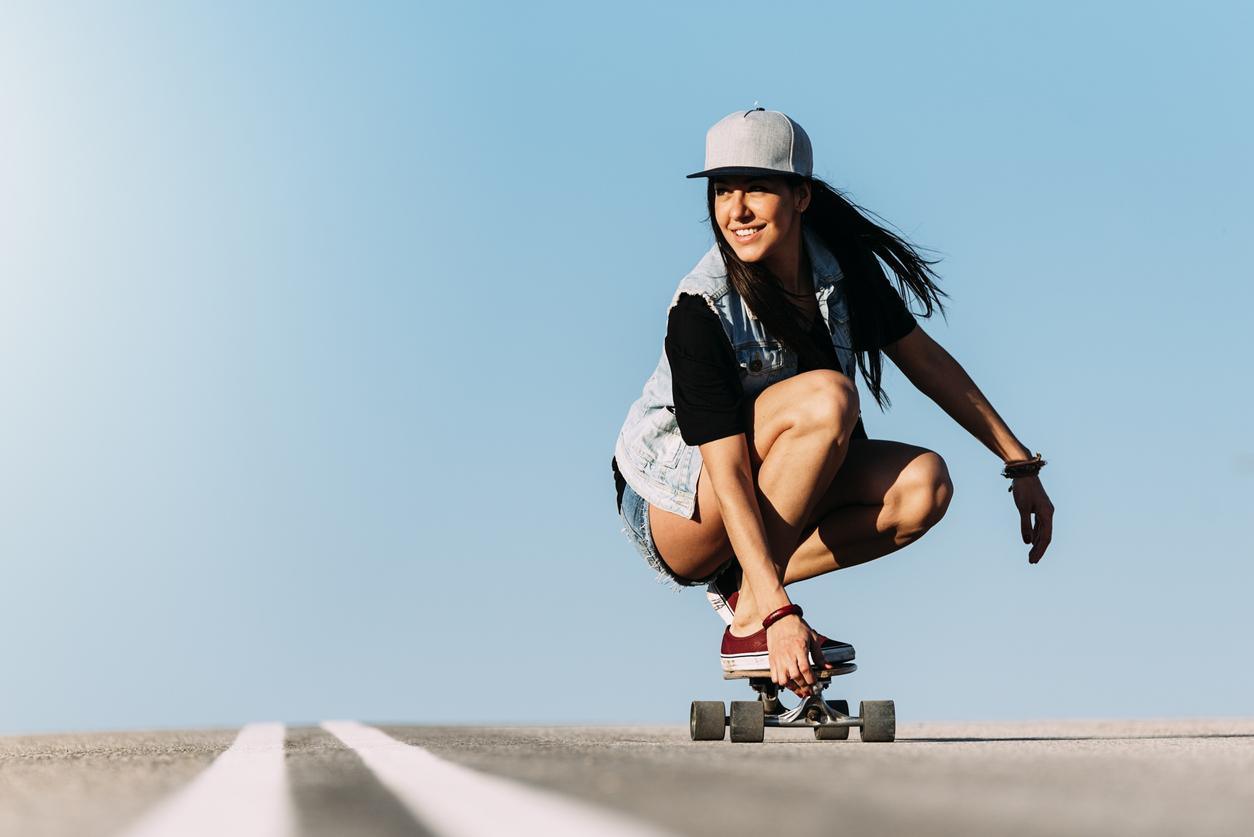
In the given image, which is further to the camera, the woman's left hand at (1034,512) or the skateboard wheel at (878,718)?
the woman's left hand at (1034,512)

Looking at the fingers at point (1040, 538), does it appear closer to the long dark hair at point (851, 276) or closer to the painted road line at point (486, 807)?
the long dark hair at point (851, 276)

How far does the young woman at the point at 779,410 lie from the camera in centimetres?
422

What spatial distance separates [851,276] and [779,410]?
Result: 2.15 feet

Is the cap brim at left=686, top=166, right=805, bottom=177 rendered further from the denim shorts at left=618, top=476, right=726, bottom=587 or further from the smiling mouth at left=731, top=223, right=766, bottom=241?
the denim shorts at left=618, top=476, right=726, bottom=587

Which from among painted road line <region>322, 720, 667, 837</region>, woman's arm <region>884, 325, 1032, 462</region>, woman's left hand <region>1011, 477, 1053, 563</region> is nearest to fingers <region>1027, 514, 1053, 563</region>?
woman's left hand <region>1011, 477, 1053, 563</region>

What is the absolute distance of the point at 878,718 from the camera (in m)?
3.99

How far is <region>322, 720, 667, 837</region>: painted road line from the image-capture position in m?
1.65

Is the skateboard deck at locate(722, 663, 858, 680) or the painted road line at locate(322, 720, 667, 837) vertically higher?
the skateboard deck at locate(722, 663, 858, 680)

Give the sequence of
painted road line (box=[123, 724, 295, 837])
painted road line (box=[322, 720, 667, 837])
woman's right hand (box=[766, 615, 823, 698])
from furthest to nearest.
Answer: woman's right hand (box=[766, 615, 823, 698])
painted road line (box=[123, 724, 295, 837])
painted road line (box=[322, 720, 667, 837])

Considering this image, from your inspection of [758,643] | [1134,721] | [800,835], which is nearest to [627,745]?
[758,643]

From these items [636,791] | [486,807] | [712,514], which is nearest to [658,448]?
[712,514]

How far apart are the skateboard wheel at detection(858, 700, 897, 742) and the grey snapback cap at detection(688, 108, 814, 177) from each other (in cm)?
144

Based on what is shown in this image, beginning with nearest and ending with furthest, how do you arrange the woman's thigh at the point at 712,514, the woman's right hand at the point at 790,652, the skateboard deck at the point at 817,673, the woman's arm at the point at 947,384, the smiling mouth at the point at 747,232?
the woman's right hand at the point at 790,652, the skateboard deck at the point at 817,673, the woman's thigh at the point at 712,514, the smiling mouth at the point at 747,232, the woman's arm at the point at 947,384

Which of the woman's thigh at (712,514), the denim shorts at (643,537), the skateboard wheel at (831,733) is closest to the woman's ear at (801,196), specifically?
the woman's thigh at (712,514)
